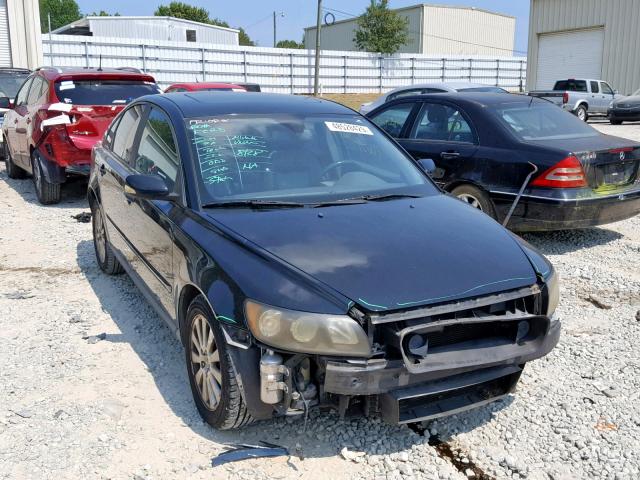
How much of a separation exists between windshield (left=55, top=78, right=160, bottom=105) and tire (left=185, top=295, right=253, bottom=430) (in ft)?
18.9

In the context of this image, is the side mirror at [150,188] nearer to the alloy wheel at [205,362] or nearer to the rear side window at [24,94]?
the alloy wheel at [205,362]

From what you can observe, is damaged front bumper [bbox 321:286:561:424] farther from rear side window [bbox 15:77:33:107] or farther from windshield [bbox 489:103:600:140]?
rear side window [bbox 15:77:33:107]

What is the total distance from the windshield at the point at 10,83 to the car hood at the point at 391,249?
11.2 meters

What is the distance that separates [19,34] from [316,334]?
21.9m

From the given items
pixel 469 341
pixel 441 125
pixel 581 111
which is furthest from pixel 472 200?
pixel 581 111

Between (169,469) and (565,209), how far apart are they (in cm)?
434

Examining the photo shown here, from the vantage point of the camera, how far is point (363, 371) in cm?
260

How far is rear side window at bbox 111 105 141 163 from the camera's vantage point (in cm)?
476

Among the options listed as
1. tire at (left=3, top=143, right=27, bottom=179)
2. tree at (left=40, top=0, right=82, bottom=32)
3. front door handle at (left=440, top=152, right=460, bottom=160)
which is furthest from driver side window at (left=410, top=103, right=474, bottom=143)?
tree at (left=40, top=0, right=82, bottom=32)

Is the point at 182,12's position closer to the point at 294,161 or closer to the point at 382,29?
the point at 382,29

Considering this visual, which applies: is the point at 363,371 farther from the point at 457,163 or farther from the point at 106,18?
the point at 106,18

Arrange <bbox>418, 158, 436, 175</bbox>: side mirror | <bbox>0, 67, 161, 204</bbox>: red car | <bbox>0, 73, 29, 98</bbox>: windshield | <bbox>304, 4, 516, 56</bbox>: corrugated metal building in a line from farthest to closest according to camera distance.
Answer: <bbox>304, 4, 516, 56</bbox>: corrugated metal building → <bbox>0, 73, 29, 98</bbox>: windshield → <bbox>0, 67, 161, 204</bbox>: red car → <bbox>418, 158, 436, 175</bbox>: side mirror

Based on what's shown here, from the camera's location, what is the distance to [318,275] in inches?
111

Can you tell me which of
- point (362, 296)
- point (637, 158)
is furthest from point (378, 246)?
point (637, 158)
